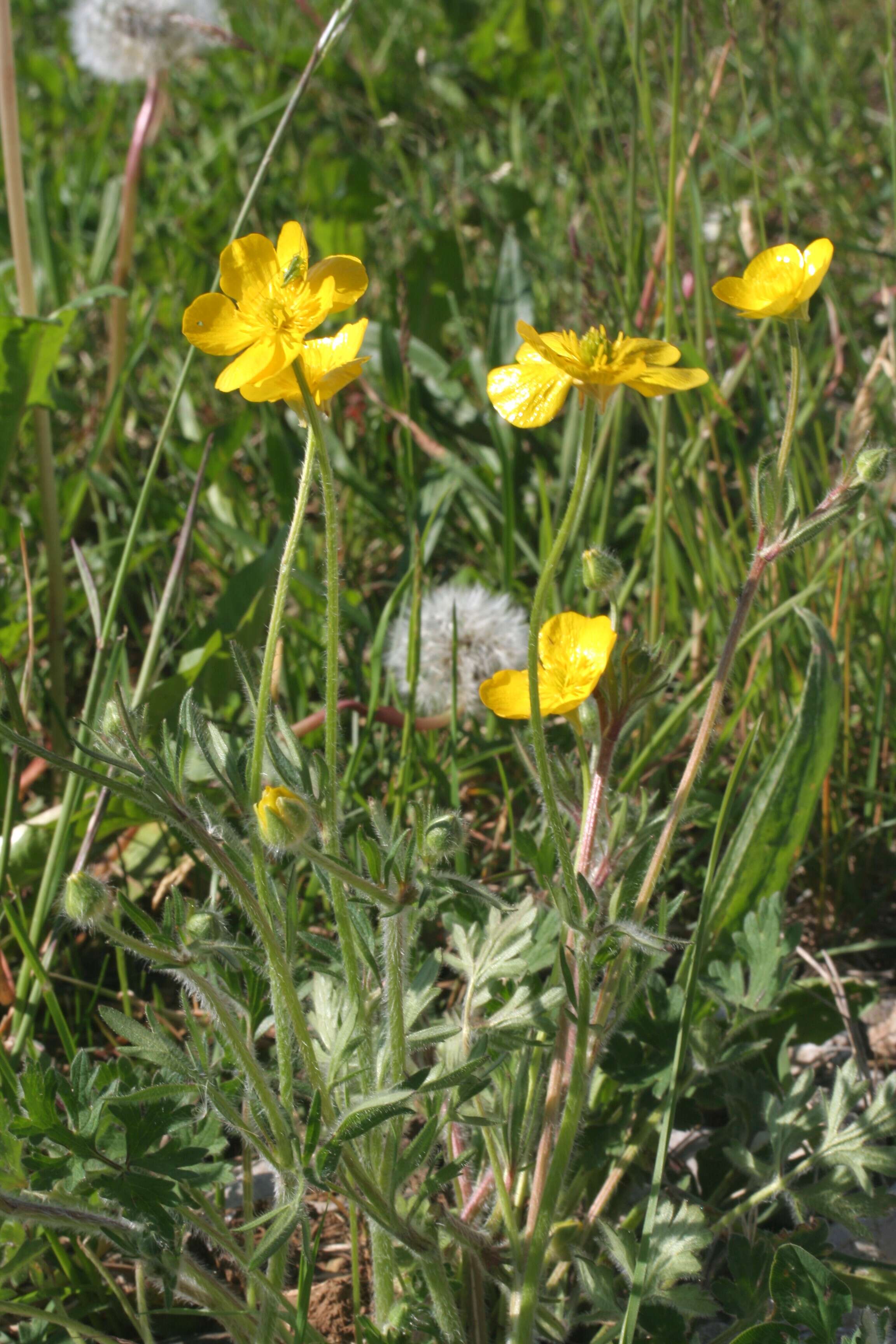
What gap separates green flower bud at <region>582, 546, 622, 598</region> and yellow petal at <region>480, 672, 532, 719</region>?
0.40ft

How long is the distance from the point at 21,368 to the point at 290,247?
131cm

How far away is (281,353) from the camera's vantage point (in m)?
0.99

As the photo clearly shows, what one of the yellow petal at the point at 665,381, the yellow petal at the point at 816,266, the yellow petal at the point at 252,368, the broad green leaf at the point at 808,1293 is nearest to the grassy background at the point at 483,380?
the yellow petal at the point at 665,381

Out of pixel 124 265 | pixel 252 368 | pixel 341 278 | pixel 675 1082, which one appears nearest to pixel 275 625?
pixel 252 368

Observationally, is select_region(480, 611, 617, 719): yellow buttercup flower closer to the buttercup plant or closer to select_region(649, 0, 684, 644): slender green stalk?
select_region(649, 0, 684, 644): slender green stalk

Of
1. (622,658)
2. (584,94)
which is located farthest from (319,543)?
(584,94)

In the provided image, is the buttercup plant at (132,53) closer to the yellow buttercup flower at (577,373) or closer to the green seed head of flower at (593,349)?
the yellow buttercup flower at (577,373)

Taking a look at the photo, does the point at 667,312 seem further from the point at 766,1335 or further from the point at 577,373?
the point at 766,1335

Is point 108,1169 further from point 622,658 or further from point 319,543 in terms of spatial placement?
point 319,543

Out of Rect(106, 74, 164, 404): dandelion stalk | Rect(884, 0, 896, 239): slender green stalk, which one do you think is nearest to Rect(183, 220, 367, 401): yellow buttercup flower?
Rect(884, 0, 896, 239): slender green stalk

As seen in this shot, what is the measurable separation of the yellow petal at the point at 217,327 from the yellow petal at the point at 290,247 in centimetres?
6

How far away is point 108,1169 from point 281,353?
79cm

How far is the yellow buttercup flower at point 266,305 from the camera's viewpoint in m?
0.99

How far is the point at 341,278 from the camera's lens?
1046mm
